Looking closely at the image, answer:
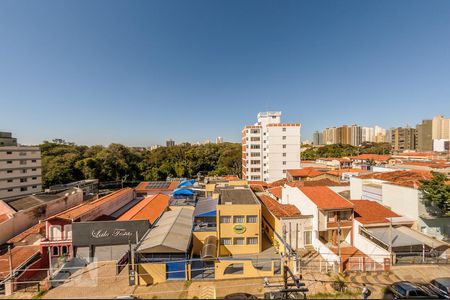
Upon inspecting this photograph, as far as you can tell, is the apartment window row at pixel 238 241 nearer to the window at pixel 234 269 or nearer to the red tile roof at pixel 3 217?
the window at pixel 234 269

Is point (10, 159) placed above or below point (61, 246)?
above

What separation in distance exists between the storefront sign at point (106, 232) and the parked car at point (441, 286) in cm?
1699

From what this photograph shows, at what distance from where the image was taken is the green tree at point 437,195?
1435cm

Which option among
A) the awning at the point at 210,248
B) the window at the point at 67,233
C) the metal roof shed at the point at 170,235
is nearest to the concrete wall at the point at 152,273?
the metal roof shed at the point at 170,235

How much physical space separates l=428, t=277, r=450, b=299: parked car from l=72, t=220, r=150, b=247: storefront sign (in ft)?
55.8

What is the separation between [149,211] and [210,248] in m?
10.3

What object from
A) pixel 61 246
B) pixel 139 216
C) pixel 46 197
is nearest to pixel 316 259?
pixel 139 216

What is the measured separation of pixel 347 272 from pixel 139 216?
1670cm

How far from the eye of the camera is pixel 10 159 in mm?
34031

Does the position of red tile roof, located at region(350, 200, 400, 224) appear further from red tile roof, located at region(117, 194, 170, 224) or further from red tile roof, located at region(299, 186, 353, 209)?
red tile roof, located at region(117, 194, 170, 224)

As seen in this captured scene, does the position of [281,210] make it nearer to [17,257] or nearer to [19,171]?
[17,257]

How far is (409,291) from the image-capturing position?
9.41 meters

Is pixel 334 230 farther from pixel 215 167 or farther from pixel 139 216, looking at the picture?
pixel 215 167

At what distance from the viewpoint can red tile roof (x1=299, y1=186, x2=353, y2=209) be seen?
52.4 ft
